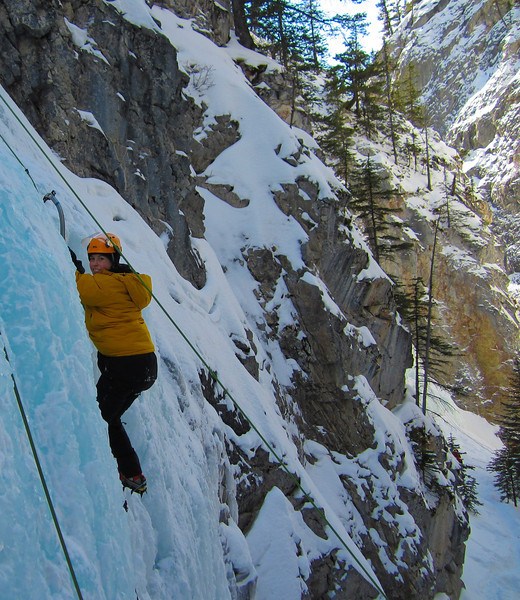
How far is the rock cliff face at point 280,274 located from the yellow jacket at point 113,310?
135 inches

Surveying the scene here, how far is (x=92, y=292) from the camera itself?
13.0ft

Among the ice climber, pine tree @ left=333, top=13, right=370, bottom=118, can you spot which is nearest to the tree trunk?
pine tree @ left=333, top=13, right=370, bottom=118

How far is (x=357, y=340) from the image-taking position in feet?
52.6

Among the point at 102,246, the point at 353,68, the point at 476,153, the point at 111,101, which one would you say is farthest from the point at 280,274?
the point at 476,153

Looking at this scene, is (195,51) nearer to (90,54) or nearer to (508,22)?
(90,54)

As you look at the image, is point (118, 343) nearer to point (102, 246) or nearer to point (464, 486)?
point (102, 246)

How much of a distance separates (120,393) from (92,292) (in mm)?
798

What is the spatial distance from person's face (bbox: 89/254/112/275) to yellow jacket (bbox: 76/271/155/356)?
0.18 feet

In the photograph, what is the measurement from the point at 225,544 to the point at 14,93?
26.4ft

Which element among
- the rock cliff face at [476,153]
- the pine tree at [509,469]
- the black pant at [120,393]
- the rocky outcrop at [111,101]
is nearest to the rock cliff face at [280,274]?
the rocky outcrop at [111,101]

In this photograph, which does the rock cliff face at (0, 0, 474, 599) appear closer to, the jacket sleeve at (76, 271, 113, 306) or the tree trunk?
the jacket sleeve at (76, 271, 113, 306)

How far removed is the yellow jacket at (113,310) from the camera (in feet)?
13.1

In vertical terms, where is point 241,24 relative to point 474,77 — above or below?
below

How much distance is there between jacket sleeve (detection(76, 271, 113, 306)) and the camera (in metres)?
3.97
